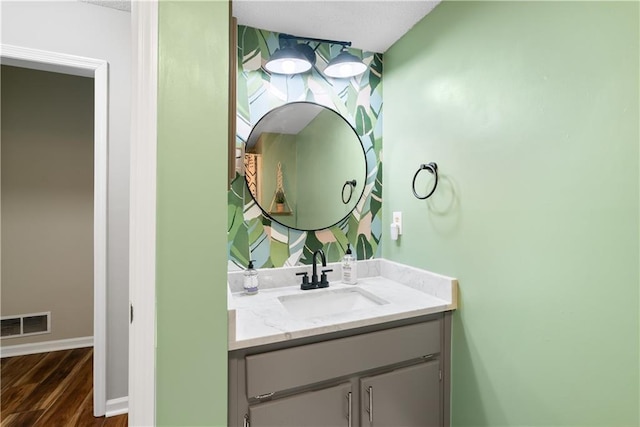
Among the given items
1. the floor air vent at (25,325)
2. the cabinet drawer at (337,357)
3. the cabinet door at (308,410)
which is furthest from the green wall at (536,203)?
the floor air vent at (25,325)

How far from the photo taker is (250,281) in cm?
163

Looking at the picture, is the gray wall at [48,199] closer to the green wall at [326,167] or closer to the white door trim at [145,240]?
the green wall at [326,167]

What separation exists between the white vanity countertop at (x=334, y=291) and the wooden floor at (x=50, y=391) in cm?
118

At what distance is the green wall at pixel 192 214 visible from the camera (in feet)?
2.92

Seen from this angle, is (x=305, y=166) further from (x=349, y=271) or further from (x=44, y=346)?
(x=44, y=346)

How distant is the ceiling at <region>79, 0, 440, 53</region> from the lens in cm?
156

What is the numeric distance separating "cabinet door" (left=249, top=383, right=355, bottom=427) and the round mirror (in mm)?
899

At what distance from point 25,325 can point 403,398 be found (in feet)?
9.95

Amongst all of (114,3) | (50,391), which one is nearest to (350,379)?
(50,391)

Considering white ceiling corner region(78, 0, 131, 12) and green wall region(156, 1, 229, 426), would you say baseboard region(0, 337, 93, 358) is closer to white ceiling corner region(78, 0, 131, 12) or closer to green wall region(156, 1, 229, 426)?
green wall region(156, 1, 229, 426)

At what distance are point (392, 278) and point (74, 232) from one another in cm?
270

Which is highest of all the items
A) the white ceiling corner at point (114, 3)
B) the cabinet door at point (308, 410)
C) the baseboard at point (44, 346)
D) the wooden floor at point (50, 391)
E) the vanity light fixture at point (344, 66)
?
the white ceiling corner at point (114, 3)

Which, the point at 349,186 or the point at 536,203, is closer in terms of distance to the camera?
the point at 536,203

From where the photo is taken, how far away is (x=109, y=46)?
1.80 meters
